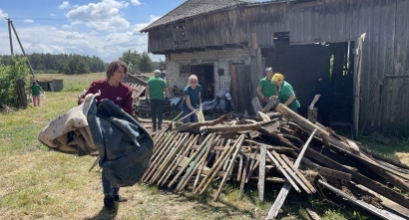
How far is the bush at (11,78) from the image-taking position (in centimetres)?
1516

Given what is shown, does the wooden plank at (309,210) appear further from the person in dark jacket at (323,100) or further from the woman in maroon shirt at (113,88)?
the person in dark jacket at (323,100)

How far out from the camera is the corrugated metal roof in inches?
520

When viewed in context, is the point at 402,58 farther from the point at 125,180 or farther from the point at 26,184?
the point at 26,184

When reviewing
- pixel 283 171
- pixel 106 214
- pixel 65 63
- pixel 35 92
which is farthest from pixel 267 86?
pixel 65 63

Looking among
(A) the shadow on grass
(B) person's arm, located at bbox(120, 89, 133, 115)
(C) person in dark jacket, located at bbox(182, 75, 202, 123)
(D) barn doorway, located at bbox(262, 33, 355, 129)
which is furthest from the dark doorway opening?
(A) the shadow on grass

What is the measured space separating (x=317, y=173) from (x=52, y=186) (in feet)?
13.1

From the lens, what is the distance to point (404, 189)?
421 cm

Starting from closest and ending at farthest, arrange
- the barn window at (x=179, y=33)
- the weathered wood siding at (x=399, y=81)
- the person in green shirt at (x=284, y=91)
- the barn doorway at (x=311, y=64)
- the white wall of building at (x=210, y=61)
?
the person in green shirt at (x=284, y=91) → the weathered wood siding at (x=399, y=81) → the barn doorway at (x=311, y=64) → the white wall of building at (x=210, y=61) → the barn window at (x=179, y=33)

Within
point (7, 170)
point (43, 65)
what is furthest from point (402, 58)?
point (43, 65)

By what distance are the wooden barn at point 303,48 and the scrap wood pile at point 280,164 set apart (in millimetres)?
3502

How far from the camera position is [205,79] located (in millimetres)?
15344

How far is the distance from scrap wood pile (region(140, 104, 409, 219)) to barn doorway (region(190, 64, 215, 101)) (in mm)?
8550

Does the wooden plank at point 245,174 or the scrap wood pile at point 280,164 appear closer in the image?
the scrap wood pile at point 280,164

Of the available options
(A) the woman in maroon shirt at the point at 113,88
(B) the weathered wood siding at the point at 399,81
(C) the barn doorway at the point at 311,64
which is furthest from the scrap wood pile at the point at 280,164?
(C) the barn doorway at the point at 311,64
